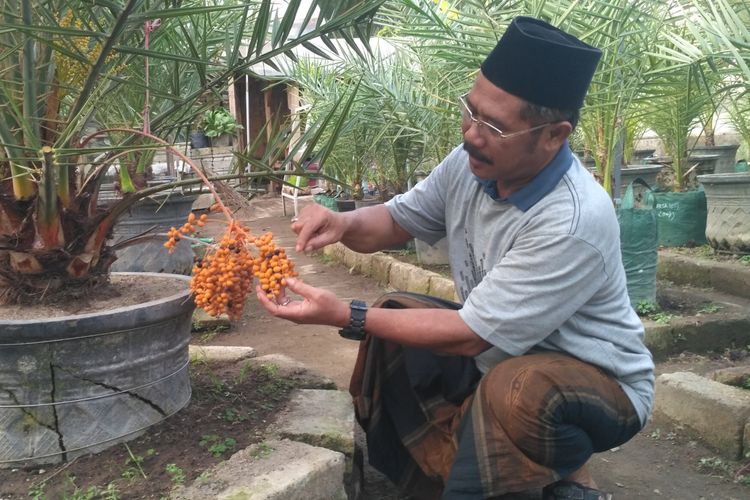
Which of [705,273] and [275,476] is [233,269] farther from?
[705,273]

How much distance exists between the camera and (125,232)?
5.37 metres

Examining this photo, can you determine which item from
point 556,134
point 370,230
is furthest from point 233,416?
point 556,134

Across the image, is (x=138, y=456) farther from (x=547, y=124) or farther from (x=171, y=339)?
(x=547, y=124)

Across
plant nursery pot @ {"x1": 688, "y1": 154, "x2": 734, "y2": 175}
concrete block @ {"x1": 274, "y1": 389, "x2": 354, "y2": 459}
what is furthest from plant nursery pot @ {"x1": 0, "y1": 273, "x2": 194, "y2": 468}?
plant nursery pot @ {"x1": 688, "y1": 154, "x2": 734, "y2": 175}

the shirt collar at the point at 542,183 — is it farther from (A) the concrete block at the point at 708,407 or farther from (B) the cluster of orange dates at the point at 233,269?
(A) the concrete block at the point at 708,407

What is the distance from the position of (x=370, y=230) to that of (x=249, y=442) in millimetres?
816

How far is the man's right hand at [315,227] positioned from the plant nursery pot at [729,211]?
12.5ft

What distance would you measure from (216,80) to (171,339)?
2.57ft

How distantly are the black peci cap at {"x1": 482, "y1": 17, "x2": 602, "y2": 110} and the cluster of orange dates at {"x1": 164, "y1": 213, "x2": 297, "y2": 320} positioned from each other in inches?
29.4

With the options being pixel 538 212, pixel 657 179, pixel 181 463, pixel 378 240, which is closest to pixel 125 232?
pixel 378 240

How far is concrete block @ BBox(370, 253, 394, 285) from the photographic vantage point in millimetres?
5797

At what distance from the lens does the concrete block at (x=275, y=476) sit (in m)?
1.70

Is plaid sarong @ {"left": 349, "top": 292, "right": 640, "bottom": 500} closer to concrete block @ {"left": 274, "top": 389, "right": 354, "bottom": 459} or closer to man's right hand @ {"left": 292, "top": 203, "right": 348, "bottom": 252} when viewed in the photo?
concrete block @ {"left": 274, "top": 389, "right": 354, "bottom": 459}

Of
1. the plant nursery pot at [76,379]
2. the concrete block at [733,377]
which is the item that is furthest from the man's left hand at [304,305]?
the concrete block at [733,377]
